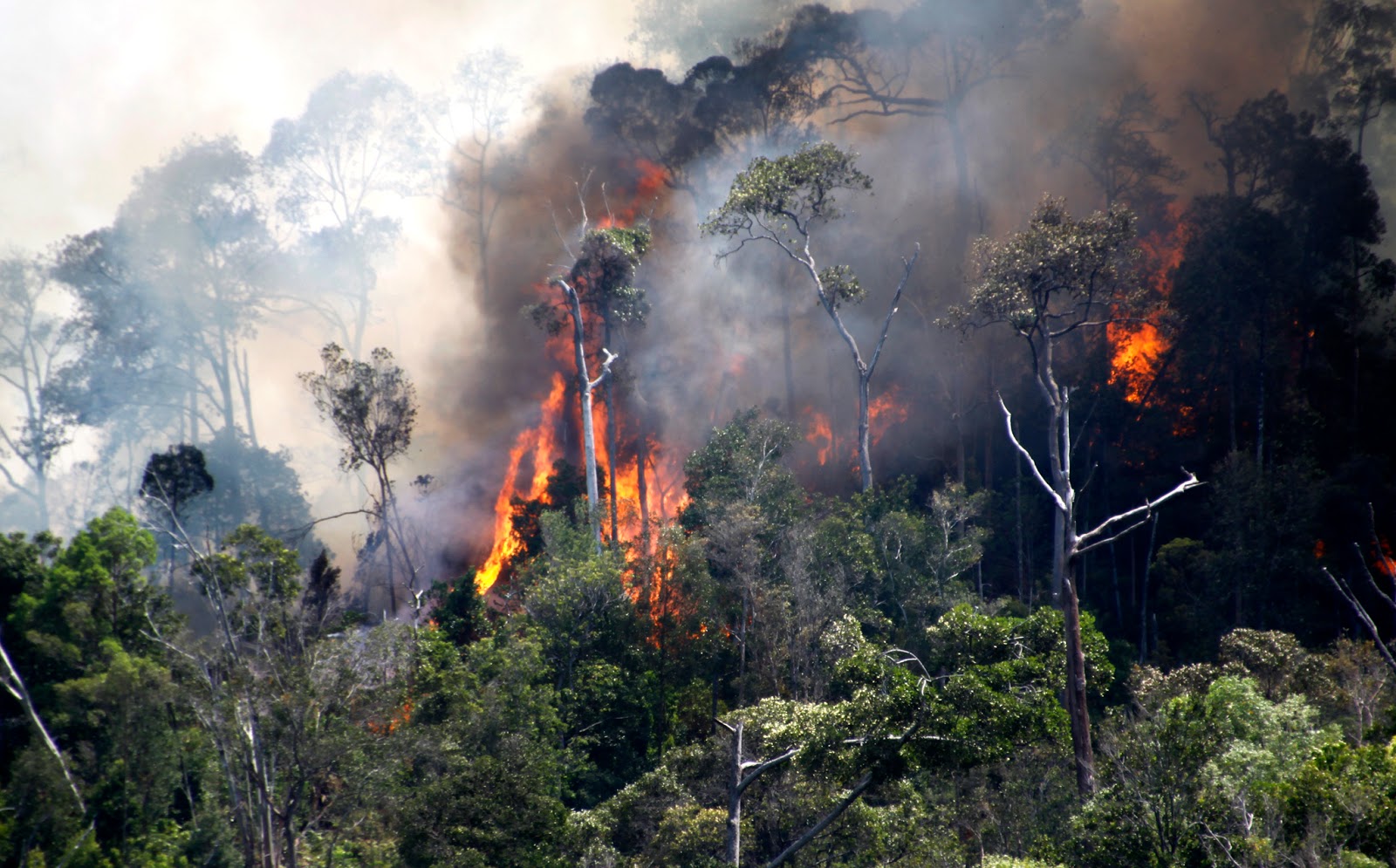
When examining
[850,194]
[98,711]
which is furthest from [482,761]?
[850,194]

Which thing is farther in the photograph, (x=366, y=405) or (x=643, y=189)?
(x=643, y=189)

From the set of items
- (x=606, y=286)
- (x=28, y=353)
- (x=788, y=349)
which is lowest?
(x=788, y=349)

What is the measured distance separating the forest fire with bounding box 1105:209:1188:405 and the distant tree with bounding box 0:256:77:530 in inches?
2086

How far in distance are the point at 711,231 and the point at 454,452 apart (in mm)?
18658

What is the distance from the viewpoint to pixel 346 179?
55.7m

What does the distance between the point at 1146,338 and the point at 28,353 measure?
57.9 m

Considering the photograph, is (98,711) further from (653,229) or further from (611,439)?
(653,229)

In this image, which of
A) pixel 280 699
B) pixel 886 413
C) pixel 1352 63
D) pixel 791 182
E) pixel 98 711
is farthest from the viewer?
pixel 886 413

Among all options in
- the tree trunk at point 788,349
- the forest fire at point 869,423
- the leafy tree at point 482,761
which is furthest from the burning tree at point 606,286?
the leafy tree at point 482,761

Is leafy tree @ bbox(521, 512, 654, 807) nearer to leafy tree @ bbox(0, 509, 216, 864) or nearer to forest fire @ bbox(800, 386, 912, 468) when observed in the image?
leafy tree @ bbox(0, 509, 216, 864)

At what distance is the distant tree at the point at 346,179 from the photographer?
54.3m

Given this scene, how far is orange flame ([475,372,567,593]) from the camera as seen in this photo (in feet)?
154

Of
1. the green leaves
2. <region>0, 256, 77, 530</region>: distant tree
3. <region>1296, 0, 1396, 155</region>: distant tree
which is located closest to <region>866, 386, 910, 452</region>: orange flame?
the green leaves

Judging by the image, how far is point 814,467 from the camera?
48344 millimetres
